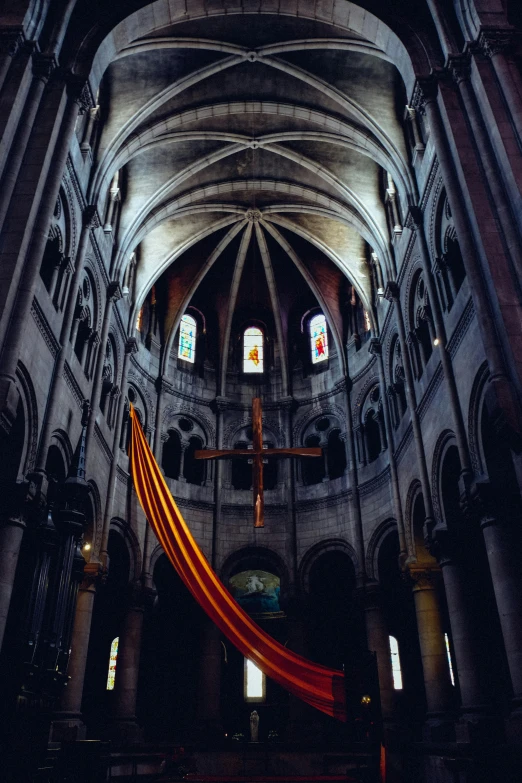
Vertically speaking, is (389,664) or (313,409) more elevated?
(313,409)

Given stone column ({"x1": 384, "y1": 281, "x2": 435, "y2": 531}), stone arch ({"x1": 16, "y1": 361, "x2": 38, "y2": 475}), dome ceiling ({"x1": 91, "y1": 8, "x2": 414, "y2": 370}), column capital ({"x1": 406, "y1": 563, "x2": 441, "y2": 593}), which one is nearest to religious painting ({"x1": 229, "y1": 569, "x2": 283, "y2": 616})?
column capital ({"x1": 406, "y1": 563, "x2": 441, "y2": 593})

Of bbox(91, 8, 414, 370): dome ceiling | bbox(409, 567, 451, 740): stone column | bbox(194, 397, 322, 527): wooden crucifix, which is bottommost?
bbox(409, 567, 451, 740): stone column

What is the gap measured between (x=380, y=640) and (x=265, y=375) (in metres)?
12.1

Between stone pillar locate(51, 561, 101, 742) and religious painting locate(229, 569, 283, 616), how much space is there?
26.7 feet

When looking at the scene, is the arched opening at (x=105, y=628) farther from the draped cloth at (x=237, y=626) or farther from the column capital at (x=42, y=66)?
the column capital at (x=42, y=66)

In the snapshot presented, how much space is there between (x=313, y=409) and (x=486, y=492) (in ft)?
47.0

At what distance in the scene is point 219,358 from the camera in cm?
2786

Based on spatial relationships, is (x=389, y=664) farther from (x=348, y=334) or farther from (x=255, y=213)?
(x=255, y=213)

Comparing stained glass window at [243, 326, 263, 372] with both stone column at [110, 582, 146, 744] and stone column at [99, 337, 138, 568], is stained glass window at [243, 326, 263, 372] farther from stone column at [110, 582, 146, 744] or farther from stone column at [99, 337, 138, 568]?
stone column at [110, 582, 146, 744]

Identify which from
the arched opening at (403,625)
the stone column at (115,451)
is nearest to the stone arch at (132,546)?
the stone column at (115,451)

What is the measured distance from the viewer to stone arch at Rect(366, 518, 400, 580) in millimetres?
21531

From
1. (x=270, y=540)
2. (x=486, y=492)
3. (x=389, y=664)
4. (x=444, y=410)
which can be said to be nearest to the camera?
(x=486, y=492)

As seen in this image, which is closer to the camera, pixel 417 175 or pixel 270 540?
pixel 417 175

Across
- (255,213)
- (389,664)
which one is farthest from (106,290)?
(389,664)
